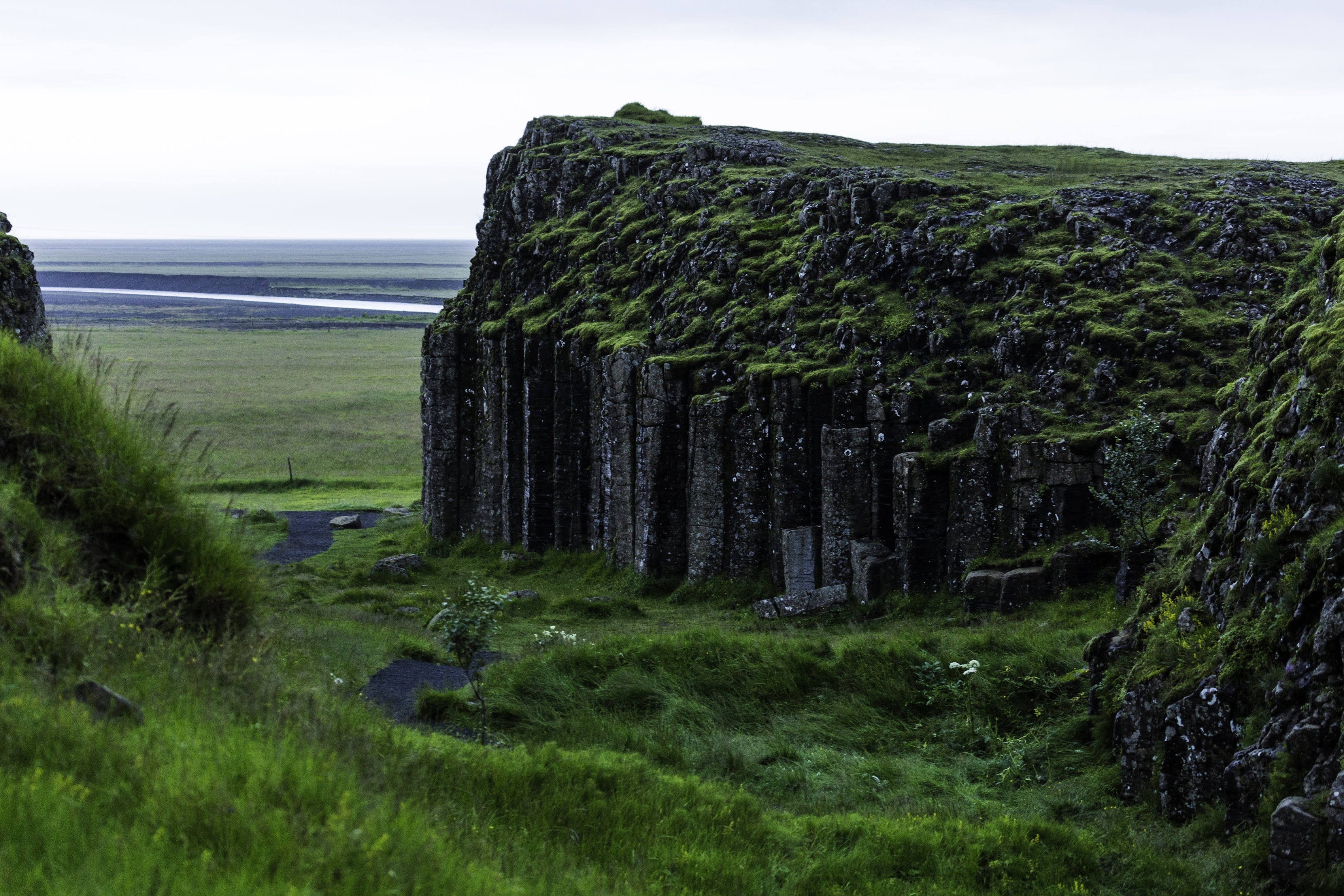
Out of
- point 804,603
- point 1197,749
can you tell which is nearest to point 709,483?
point 804,603


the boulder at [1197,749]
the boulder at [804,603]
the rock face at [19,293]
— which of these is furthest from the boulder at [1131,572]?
the rock face at [19,293]

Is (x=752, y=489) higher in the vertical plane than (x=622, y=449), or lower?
lower

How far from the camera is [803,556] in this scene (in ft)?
102

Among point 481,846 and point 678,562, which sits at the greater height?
point 481,846

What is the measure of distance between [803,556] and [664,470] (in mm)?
6902

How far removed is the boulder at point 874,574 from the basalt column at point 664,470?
840 centimetres

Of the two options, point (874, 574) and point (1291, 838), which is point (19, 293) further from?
point (1291, 838)

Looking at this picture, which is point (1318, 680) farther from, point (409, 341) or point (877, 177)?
point (409, 341)

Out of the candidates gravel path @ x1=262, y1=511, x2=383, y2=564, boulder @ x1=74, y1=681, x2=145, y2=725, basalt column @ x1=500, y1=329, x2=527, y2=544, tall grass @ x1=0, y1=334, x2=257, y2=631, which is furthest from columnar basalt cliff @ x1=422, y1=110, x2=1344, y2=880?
tall grass @ x1=0, y1=334, x2=257, y2=631

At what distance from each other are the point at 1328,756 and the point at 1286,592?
8.12 feet

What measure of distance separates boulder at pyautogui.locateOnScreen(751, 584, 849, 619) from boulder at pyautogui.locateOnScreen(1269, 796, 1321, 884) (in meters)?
17.8

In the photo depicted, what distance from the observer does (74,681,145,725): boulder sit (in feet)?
26.7

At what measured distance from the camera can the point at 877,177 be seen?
130ft

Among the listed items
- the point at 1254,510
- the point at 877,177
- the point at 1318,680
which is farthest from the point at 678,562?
the point at 1318,680
